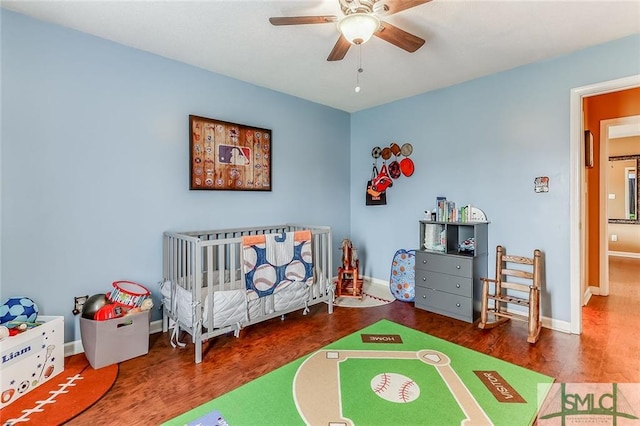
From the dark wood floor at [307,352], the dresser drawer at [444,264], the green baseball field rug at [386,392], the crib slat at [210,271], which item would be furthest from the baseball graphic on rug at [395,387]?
the dresser drawer at [444,264]

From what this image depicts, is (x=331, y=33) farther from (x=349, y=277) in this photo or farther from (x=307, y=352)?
(x=349, y=277)

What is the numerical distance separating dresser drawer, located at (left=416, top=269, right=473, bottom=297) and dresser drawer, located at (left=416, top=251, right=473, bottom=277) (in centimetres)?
4

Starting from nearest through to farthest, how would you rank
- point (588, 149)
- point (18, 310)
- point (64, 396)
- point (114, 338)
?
point (64, 396), point (18, 310), point (114, 338), point (588, 149)

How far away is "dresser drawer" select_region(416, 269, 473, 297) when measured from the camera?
3.11 m

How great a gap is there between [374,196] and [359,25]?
2.71m

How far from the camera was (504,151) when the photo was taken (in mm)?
3238

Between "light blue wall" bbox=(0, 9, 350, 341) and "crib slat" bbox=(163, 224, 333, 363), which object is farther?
"crib slat" bbox=(163, 224, 333, 363)

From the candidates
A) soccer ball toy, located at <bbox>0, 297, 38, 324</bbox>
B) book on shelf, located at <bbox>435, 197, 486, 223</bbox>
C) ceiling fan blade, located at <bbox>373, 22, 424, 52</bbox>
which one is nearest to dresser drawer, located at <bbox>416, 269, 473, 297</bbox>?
book on shelf, located at <bbox>435, 197, 486, 223</bbox>

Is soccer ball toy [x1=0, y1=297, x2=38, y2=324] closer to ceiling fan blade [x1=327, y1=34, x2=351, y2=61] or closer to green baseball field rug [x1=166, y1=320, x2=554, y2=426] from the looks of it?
green baseball field rug [x1=166, y1=320, x2=554, y2=426]

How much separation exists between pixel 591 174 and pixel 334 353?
384 cm

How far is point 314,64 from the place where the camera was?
299 cm

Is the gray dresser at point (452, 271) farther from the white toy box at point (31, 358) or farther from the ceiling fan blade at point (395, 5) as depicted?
the white toy box at point (31, 358)

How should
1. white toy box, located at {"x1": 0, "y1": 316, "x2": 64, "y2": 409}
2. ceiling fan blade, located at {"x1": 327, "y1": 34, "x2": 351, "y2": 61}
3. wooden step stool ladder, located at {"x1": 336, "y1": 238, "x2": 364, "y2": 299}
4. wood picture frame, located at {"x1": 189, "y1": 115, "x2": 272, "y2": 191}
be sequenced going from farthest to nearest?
wooden step stool ladder, located at {"x1": 336, "y1": 238, "x2": 364, "y2": 299} → wood picture frame, located at {"x1": 189, "y1": 115, "x2": 272, "y2": 191} → ceiling fan blade, located at {"x1": 327, "y1": 34, "x2": 351, "y2": 61} → white toy box, located at {"x1": 0, "y1": 316, "x2": 64, "y2": 409}

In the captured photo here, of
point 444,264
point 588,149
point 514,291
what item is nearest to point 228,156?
point 444,264
